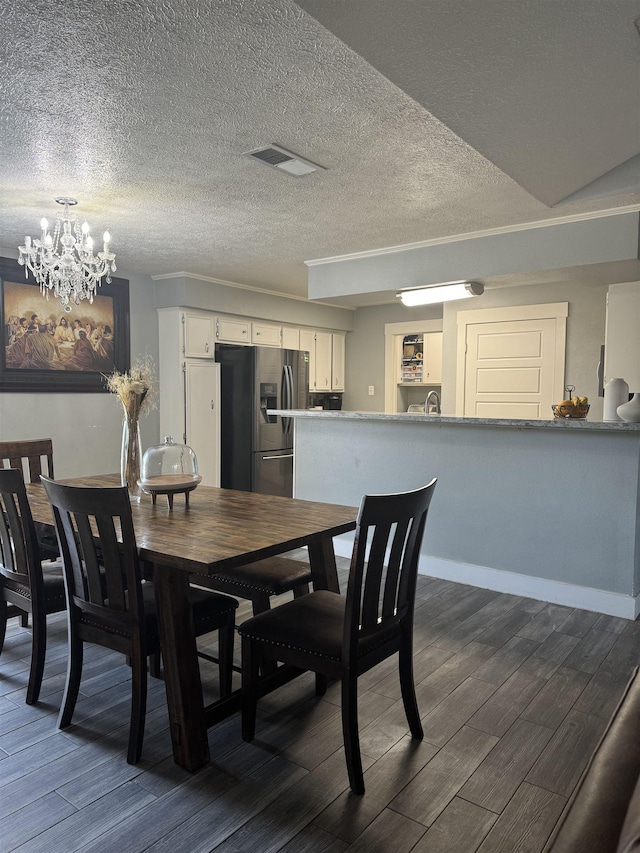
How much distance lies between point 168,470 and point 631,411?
8.36 ft

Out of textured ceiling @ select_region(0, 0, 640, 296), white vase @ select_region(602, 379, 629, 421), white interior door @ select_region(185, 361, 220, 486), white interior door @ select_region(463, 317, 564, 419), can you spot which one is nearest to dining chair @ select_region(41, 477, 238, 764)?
textured ceiling @ select_region(0, 0, 640, 296)

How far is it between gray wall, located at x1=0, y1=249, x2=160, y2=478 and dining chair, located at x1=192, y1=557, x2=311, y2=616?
310cm

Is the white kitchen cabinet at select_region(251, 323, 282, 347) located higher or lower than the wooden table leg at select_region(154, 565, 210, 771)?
higher

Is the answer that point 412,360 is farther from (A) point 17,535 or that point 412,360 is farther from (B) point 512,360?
(A) point 17,535

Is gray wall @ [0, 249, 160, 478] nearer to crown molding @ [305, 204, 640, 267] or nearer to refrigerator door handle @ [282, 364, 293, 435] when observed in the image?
refrigerator door handle @ [282, 364, 293, 435]

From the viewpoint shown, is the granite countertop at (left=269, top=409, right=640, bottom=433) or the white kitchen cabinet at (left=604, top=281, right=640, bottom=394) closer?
the granite countertop at (left=269, top=409, right=640, bottom=433)

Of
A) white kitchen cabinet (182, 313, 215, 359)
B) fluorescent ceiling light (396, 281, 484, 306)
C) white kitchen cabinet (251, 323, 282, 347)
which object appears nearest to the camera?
fluorescent ceiling light (396, 281, 484, 306)

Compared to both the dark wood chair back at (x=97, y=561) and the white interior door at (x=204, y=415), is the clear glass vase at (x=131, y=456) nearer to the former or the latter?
the dark wood chair back at (x=97, y=561)

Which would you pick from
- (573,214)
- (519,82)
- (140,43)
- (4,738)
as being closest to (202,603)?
(4,738)

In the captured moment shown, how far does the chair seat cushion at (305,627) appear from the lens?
187cm

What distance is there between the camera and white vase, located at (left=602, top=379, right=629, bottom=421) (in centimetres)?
354

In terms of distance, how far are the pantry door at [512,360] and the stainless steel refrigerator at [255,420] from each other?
71.4 inches

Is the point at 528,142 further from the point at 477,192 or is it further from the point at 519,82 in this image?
the point at 477,192

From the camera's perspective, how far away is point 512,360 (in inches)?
212
